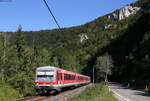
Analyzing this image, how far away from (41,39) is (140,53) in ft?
106

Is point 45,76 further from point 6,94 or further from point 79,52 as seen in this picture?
point 79,52

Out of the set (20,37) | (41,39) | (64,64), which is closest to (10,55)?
(20,37)

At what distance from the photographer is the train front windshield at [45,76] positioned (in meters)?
29.3

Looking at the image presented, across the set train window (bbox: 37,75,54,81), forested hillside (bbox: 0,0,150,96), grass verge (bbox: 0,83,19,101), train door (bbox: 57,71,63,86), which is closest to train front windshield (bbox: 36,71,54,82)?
train window (bbox: 37,75,54,81)

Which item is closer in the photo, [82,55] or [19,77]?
[19,77]

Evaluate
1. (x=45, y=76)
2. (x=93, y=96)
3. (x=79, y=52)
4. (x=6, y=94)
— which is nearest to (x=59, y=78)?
(x=45, y=76)

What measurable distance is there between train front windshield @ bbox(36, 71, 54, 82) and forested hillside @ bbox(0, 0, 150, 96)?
131 cm

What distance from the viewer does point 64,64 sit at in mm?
113375

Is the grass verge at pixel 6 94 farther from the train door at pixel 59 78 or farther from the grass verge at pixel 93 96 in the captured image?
the train door at pixel 59 78

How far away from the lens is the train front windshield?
29317mm

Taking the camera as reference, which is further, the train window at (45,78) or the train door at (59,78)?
the train door at (59,78)

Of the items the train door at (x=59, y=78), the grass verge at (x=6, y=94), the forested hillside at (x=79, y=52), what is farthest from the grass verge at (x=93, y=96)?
the grass verge at (x=6, y=94)

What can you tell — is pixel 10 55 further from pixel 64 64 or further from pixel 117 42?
pixel 117 42

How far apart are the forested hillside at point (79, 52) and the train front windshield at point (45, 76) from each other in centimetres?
131
